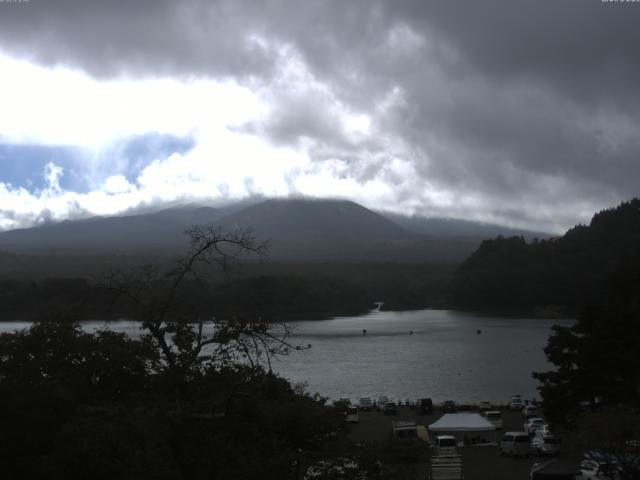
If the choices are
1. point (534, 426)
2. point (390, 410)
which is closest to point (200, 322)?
point (534, 426)

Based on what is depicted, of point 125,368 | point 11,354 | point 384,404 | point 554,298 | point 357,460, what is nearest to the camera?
point 357,460

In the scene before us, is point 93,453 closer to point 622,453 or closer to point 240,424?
point 240,424

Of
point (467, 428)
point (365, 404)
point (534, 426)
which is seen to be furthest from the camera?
point (365, 404)

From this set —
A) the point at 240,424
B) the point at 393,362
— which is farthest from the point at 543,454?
the point at 393,362

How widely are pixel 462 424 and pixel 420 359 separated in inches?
736

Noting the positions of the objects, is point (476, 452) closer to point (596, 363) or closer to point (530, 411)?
point (596, 363)

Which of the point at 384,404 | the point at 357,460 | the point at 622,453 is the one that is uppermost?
the point at 357,460

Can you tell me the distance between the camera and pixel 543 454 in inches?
463

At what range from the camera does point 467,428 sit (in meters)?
13.6

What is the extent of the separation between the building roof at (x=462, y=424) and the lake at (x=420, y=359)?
20.1 ft

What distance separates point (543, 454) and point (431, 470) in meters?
2.45

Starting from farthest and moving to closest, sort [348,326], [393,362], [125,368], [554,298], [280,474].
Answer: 1. [554,298]
2. [348,326]
3. [393,362]
4. [125,368]
5. [280,474]

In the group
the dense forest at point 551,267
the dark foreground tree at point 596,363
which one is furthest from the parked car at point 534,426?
the dense forest at point 551,267

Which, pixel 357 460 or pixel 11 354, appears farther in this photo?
pixel 11 354
